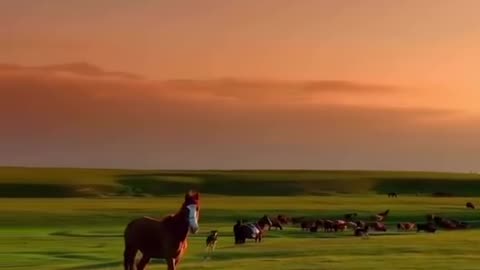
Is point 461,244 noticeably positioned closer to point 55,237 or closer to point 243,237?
point 243,237

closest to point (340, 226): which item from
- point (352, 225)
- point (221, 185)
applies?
point (352, 225)

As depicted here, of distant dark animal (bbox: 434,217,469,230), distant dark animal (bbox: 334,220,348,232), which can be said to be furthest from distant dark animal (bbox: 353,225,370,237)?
distant dark animal (bbox: 434,217,469,230)

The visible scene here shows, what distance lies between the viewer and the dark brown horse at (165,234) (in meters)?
23.2

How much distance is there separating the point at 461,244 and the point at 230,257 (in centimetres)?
1187

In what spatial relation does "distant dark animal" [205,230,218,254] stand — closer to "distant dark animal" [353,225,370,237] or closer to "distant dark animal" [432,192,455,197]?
"distant dark animal" [353,225,370,237]

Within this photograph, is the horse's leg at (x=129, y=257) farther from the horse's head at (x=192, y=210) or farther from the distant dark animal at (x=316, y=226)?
the distant dark animal at (x=316, y=226)

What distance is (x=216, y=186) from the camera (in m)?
152

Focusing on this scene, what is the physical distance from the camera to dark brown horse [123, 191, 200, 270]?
23203mm

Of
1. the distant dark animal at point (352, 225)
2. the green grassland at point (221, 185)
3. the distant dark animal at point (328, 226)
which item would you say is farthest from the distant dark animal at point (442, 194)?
the distant dark animal at point (328, 226)

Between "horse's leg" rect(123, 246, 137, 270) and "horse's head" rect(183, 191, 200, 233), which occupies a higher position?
"horse's head" rect(183, 191, 200, 233)

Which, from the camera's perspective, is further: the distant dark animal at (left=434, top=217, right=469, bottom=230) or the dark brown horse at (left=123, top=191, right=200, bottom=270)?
the distant dark animal at (left=434, top=217, right=469, bottom=230)

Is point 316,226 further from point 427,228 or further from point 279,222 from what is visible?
point 427,228

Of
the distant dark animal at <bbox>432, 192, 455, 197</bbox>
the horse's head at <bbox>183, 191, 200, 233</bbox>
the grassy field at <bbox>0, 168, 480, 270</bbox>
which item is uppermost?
the distant dark animal at <bbox>432, 192, 455, 197</bbox>

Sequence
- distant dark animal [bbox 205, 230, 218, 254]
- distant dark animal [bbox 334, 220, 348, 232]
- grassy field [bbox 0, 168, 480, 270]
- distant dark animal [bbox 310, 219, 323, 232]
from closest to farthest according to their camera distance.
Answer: grassy field [bbox 0, 168, 480, 270] < distant dark animal [bbox 205, 230, 218, 254] < distant dark animal [bbox 334, 220, 348, 232] < distant dark animal [bbox 310, 219, 323, 232]
